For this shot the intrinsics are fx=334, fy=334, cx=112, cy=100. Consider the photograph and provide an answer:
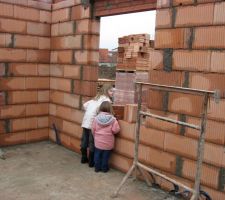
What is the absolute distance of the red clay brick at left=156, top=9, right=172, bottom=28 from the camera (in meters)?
4.59

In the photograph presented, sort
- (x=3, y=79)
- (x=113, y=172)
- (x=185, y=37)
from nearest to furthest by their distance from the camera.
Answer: (x=185, y=37) < (x=113, y=172) < (x=3, y=79)

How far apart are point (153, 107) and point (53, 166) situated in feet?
6.90

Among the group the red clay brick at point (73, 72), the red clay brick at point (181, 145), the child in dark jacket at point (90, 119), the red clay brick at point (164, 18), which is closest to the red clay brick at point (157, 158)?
the red clay brick at point (181, 145)

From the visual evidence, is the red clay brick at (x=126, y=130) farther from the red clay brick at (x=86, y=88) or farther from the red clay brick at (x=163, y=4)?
the red clay brick at (x=163, y=4)

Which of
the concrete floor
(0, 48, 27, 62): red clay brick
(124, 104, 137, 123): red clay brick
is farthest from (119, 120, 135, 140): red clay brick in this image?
(0, 48, 27, 62): red clay brick

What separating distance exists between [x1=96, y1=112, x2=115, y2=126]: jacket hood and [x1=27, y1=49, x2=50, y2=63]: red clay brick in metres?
2.44

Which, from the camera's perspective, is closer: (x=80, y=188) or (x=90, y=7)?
(x=80, y=188)

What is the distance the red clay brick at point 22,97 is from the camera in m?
6.81

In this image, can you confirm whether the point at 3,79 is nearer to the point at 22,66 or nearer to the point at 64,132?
the point at 22,66

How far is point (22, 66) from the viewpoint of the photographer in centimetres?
689

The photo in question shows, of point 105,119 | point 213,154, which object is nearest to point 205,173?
point 213,154

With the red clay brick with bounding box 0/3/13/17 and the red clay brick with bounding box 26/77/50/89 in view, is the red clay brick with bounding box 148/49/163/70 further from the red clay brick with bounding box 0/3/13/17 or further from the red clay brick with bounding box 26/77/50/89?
the red clay brick with bounding box 0/3/13/17

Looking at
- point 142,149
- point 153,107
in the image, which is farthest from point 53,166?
point 153,107

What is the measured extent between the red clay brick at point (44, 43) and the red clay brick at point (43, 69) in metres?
0.40
